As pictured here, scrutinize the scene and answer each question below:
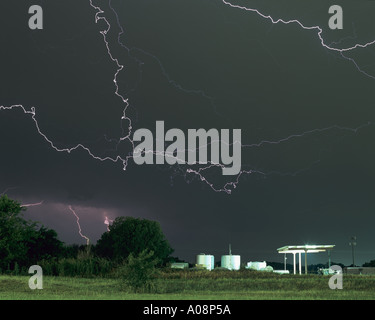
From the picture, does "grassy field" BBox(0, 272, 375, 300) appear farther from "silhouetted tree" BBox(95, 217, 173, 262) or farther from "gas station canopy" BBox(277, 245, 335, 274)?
"silhouetted tree" BBox(95, 217, 173, 262)

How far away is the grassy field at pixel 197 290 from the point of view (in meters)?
19.0

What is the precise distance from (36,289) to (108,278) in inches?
257

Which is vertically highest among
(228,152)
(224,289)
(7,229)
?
(228,152)

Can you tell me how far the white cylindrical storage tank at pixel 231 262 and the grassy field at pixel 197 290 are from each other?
1548cm

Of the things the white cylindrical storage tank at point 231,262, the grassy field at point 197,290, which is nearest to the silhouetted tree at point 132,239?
the white cylindrical storage tank at point 231,262

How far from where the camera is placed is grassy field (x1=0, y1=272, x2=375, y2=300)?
62.4 ft

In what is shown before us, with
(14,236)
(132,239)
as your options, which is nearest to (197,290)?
(14,236)

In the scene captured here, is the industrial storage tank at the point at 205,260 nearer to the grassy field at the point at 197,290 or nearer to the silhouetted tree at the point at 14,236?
the silhouetted tree at the point at 14,236

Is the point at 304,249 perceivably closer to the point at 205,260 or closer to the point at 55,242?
the point at 205,260

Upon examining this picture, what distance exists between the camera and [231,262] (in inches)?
1688

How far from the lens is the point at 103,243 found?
164 ft
